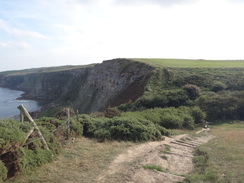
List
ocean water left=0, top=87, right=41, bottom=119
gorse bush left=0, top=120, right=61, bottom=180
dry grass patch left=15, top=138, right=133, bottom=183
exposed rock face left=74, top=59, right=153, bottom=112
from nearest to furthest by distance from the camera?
gorse bush left=0, top=120, right=61, bottom=180
dry grass patch left=15, top=138, right=133, bottom=183
exposed rock face left=74, top=59, right=153, bottom=112
ocean water left=0, top=87, right=41, bottom=119

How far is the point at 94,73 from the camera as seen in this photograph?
202ft

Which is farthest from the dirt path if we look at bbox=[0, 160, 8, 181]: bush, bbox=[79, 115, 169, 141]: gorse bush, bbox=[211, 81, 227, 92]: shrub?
bbox=[211, 81, 227, 92]: shrub

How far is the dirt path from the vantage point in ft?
24.5

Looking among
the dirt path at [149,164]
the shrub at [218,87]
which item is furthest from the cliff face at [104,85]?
the dirt path at [149,164]

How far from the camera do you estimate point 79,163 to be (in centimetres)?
853

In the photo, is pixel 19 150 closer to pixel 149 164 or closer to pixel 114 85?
pixel 149 164

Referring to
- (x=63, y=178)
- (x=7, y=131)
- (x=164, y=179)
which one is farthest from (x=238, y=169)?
(x=7, y=131)

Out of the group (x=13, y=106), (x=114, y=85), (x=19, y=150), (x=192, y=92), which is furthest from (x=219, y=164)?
(x=13, y=106)

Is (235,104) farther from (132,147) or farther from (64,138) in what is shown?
(64,138)

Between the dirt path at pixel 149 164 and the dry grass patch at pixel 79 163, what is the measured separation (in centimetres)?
41

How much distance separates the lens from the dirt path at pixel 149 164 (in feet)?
24.5

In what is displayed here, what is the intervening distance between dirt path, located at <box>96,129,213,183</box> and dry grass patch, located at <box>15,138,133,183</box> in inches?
16.2

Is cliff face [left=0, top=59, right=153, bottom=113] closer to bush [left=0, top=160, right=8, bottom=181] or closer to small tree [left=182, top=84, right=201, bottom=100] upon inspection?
small tree [left=182, top=84, right=201, bottom=100]

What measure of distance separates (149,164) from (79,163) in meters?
2.65
